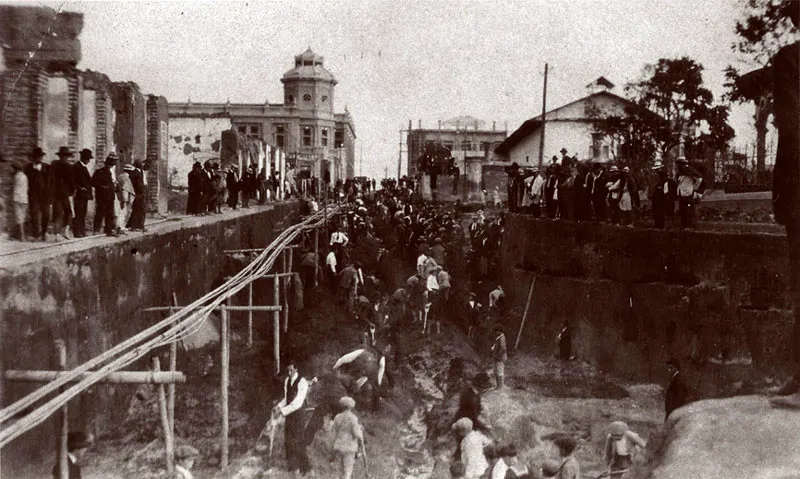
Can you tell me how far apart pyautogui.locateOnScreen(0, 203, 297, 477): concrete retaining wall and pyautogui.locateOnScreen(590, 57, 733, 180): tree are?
1392 cm

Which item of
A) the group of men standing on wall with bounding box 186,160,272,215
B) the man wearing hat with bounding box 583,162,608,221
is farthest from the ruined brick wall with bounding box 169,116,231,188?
the man wearing hat with bounding box 583,162,608,221

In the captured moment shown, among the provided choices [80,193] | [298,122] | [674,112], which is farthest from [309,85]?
[80,193]

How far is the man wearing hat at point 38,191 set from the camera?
36.8ft

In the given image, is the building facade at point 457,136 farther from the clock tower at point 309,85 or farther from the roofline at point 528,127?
the roofline at point 528,127

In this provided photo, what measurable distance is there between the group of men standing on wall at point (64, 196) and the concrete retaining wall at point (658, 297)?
8.90 meters

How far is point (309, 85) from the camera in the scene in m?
58.5

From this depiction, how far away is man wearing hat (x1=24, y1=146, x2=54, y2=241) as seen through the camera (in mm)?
11227

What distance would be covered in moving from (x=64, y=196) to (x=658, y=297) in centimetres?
1028

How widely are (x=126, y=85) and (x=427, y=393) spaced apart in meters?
8.56

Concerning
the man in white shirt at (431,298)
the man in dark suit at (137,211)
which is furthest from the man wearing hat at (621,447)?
the man in white shirt at (431,298)

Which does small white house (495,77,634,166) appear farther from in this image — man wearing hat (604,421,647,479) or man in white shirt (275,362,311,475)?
man wearing hat (604,421,647,479)

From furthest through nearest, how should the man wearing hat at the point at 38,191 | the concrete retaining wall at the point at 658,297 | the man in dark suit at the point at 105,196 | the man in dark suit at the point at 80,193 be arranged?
the concrete retaining wall at the point at 658,297, the man in dark suit at the point at 105,196, the man in dark suit at the point at 80,193, the man wearing hat at the point at 38,191

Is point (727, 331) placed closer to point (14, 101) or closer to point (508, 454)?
point (508, 454)

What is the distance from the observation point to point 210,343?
16.6 meters
